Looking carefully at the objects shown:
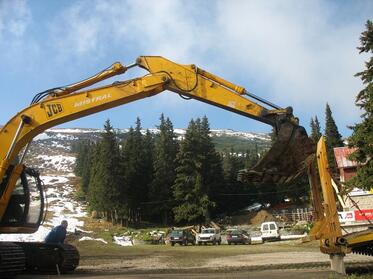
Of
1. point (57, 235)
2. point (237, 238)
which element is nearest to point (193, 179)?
point (237, 238)

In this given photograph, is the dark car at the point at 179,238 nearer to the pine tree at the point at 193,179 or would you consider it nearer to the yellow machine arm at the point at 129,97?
the pine tree at the point at 193,179

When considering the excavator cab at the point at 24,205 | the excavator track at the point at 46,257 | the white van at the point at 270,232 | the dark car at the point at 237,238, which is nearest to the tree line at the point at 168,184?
the white van at the point at 270,232

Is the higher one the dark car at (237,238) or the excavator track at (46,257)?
the dark car at (237,238)

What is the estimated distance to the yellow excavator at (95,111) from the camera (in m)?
13.6

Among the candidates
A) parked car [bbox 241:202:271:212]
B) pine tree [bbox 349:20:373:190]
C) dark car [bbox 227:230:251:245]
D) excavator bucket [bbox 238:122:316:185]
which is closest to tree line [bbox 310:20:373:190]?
pine tree [bbox 349:20:373:190]

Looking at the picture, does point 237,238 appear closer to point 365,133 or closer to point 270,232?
point 270,232

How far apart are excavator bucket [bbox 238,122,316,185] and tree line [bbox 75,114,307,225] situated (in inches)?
2303

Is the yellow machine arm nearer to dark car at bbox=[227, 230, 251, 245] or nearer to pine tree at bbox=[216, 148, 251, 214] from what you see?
dark car at bbox=[227, 230, 251, 245]

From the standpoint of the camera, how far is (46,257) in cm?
1620

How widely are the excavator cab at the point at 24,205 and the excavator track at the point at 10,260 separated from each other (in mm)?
540

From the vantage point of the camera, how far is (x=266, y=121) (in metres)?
14.4

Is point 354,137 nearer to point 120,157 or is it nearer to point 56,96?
point 56,96

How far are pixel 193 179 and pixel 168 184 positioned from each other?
28.4 ft

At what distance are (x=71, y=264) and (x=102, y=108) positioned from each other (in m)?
5.34
